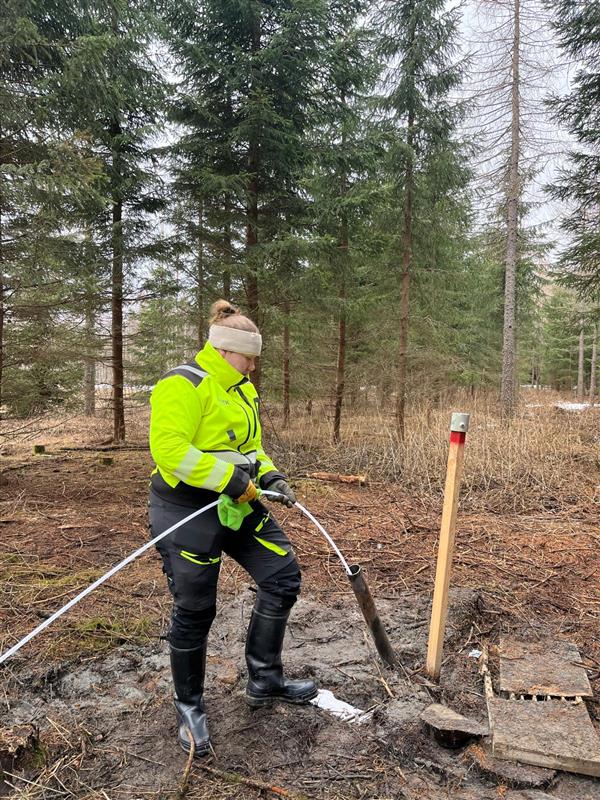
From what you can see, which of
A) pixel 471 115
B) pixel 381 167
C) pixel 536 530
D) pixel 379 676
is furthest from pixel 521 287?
pixel 379 676

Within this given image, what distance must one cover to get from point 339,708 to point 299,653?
635 millimetres

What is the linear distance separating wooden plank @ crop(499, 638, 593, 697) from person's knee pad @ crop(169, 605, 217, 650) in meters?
1.73

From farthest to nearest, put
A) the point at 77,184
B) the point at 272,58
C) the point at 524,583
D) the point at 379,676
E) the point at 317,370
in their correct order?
the point at 317,370, the point at 272,58, the point at 77,184, the point at 524,583, the point at 379,676

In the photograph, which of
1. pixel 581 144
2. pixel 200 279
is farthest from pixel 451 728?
pixel 581 144

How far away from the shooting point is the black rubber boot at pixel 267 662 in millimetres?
2672

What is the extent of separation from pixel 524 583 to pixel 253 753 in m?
2.95

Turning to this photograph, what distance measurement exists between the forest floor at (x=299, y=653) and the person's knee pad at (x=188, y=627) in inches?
18.9

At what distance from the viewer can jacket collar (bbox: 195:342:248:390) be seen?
8.43 feet

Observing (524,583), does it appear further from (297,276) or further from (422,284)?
(422,284)

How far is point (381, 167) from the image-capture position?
11.1m

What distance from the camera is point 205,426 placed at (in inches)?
98.2

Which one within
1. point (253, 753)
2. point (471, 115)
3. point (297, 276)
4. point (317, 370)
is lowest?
point (253, 753)

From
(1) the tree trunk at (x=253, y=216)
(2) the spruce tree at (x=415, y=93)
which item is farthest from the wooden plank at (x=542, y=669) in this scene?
(2) the spruce tree at (x=415, y=93)

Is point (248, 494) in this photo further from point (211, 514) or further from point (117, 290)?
point (117, 290)
